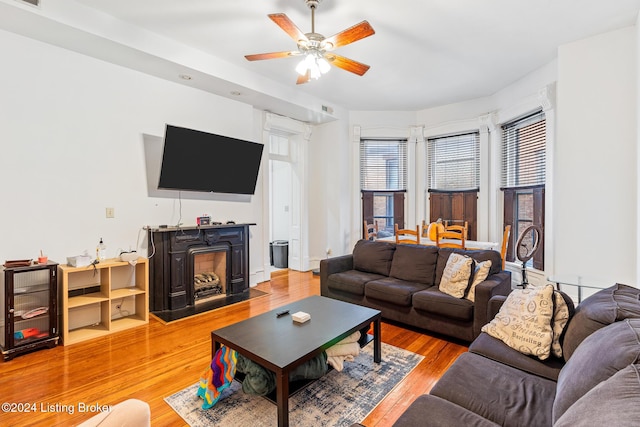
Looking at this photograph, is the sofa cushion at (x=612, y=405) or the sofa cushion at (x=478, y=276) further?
the sofa cushion at (x=478, y=276)

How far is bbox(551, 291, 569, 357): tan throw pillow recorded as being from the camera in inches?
68.6

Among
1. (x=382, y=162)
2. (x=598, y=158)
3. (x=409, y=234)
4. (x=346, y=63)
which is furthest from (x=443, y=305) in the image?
(x=382, y=162)

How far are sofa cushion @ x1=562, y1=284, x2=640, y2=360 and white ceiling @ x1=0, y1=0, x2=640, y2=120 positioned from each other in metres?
2.53

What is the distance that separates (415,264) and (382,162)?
9.82 ft

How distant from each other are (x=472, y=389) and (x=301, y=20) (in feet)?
10.6

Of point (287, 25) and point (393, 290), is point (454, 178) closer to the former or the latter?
point (393, 290)

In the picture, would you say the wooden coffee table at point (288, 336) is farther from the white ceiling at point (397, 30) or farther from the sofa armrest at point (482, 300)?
the white ceiling at point (397, 30)

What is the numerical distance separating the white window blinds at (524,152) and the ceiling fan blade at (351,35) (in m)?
3.09

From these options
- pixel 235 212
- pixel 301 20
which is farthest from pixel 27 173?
pixel 301 20

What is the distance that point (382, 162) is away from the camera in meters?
6.05

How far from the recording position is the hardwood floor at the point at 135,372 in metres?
1.97

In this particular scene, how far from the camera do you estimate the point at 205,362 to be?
2.60m

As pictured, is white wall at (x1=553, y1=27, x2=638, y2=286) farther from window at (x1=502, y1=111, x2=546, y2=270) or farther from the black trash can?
the black trash can

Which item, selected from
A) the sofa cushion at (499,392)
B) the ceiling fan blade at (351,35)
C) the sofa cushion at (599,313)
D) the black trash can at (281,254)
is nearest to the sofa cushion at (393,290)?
the sofa cushion at (499,392)
